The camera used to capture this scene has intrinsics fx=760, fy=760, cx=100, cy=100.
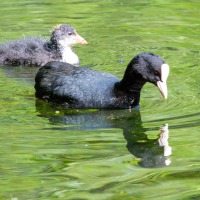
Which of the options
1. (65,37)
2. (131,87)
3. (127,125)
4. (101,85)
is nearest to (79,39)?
(65,37)

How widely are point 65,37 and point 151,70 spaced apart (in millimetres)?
2870

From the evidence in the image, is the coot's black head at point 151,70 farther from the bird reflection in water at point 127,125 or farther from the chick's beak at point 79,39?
the chick's beak at point 79,39

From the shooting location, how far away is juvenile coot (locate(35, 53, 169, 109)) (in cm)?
767

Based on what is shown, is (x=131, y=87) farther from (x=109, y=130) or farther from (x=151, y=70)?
(x=109, y=130)

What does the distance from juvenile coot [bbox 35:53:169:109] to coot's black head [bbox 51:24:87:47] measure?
1.99 metres

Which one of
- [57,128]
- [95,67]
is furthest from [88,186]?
[95,67]

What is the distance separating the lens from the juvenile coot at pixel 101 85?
7.67m

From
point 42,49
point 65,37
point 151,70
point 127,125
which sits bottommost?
point 127,125

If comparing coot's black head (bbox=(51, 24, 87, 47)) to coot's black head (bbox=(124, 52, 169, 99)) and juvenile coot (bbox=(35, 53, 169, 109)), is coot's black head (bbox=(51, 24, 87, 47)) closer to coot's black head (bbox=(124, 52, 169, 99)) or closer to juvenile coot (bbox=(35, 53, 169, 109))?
juvenile coot (bbox=(35, 53, 169, 109))

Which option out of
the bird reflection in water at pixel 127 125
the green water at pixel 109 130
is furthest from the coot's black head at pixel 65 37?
the bird reflection in water at pixel 127 125

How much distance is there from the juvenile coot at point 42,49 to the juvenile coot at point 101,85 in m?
1.57

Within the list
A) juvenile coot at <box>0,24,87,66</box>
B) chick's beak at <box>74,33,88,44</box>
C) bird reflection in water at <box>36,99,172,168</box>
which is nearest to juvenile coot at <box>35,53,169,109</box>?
bird reflection in water at <box>36,99,172,168</box>

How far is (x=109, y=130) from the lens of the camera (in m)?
7.05

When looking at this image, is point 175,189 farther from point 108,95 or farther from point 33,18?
point 33,18
